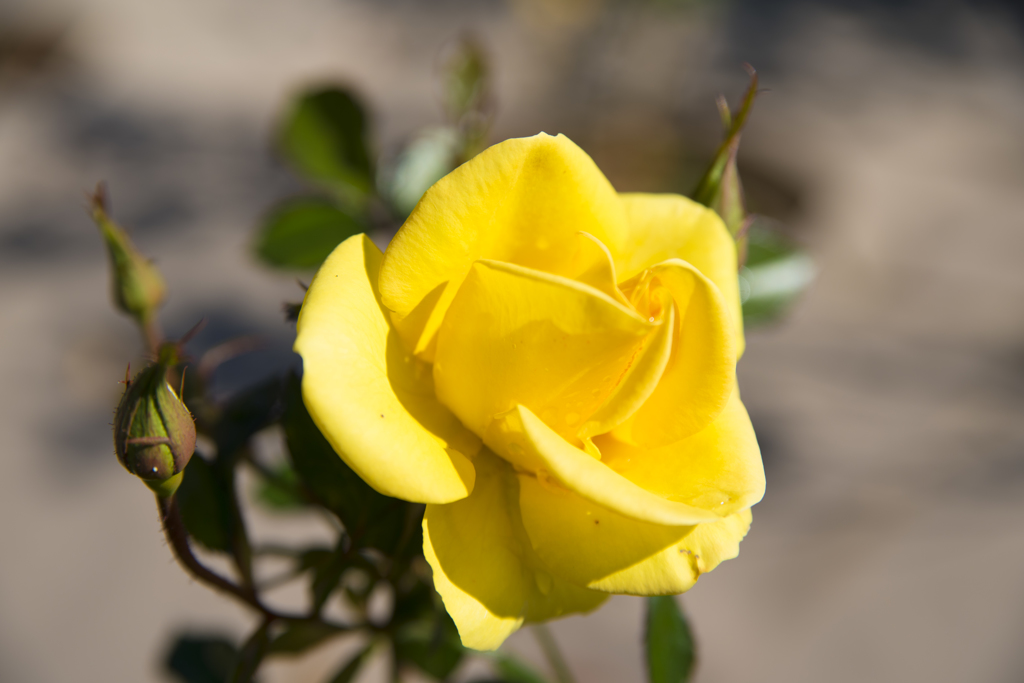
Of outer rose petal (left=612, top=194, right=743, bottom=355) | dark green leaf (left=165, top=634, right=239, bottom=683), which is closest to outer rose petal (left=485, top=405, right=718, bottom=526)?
outer rose petal (left=612, top=194, right=743, bottom=355)

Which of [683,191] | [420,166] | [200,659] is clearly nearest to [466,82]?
[420,166]

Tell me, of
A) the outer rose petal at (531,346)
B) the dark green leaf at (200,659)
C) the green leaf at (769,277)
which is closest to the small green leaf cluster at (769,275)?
the green leaf at (769,277)

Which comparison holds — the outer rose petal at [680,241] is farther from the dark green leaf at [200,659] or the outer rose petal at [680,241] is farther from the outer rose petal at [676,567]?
the dark green leaf at [200,659]

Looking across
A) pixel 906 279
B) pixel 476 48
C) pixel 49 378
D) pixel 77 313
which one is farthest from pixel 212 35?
pixel 906 279

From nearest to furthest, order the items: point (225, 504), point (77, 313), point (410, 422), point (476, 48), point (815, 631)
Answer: point (410, 422), point (225, 504), point (476, 48), point (815, 631), point (77, 313)

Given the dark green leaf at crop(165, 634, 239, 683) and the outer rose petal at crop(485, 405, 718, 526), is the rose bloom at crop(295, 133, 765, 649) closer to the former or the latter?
the outer rose petal at crop(485, 405, 718, 526)

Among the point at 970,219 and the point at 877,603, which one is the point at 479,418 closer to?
the point at 877,603
